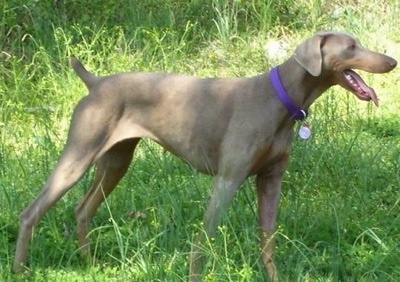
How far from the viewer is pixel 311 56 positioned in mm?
5012

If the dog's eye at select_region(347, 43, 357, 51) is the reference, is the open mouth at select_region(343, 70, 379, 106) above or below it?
below

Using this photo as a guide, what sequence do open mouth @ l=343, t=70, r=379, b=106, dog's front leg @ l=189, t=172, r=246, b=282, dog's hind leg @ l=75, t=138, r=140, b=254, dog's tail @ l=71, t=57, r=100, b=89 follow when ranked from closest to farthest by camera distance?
open mouth @ l=343, t=70, r=379, b=106 < dog's front leg @ l=189, t=172, r=246, b=282 < dog's tail @ l=71, t=57, r=100, b=89 < dog's hind leg @ l=75, t=138, r=140, b=254

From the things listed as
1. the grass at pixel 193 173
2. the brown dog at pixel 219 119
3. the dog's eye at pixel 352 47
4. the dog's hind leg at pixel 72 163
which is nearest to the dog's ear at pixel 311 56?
the brown dog at pixel 219 119

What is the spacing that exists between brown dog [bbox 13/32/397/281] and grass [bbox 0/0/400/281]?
182 millimetres

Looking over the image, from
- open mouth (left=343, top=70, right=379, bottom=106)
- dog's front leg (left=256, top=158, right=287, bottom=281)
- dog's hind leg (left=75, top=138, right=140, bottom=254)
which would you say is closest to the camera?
open mouth (left=343, top=70, right=379, bottom=106)

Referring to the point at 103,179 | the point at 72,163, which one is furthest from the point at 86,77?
the point at 103,179

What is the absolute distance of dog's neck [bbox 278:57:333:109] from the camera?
509 centimetres

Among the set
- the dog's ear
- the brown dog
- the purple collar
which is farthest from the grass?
the dog's ear

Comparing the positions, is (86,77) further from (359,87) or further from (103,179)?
(359,87)

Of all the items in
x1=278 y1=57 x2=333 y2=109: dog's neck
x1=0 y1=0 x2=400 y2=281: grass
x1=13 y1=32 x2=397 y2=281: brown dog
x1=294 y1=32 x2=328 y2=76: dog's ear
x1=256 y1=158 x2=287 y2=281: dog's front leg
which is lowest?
x1=0 y1=0 x2=400 y2=281: grass

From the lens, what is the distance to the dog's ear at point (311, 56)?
4980 millimetres

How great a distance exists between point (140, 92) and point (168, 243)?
2.59ft

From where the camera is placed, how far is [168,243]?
16.6 ft

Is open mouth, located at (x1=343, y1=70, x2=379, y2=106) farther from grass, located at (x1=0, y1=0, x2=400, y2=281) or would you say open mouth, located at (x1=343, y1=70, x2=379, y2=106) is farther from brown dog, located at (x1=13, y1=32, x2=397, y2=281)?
grass, located at (x1=0, y1=0, x2=400, y2=281)
